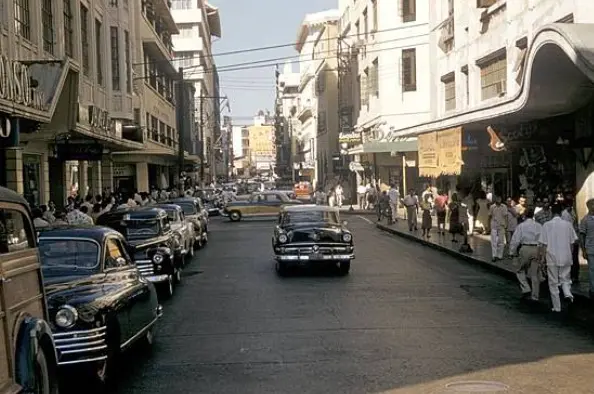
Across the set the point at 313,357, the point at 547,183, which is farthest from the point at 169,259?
the point at 547,183

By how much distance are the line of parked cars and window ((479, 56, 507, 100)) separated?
1796cm

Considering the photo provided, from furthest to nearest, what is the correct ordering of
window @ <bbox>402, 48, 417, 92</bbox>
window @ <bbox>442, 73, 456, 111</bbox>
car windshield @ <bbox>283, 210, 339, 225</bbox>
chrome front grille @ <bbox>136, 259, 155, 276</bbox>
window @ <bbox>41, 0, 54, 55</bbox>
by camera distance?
window @ <bbox>402, 48, 417, 92</bbox> → window @ <bbox>442, 73, 456, 111</bbox> → window @ <bbox>41, 0, 54, 55</bbox> → car windshield @ <bbox>283, 210, 339, 225</bbox> → chrome front grille @ <bbox>136, 259, 155, 276</bbox>

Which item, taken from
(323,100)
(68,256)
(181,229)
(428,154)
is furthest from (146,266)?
(323,100)

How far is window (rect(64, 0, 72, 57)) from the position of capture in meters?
27.9

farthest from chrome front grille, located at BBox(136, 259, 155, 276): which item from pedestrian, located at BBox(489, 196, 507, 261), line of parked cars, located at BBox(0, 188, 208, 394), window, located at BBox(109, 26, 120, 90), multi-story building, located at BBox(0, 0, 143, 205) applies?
window, located at BBox(109, 26, 120, 90)

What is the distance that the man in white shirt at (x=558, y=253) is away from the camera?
13086 millimetres

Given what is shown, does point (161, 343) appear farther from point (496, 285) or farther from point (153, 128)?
point (153, 128)

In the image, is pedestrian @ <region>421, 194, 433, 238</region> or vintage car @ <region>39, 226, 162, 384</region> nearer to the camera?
vintage car @ <region>39, 226, 162, 384</region>

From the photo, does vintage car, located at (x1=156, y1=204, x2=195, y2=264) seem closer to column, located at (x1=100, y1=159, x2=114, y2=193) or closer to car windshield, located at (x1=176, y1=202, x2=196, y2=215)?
car windshield, located at (x1=176, y1=202, x2=196, y2=215)

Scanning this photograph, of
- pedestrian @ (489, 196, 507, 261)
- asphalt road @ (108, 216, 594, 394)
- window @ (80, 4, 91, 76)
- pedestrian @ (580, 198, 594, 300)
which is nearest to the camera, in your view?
asphalt road @ (108, 216, 594, 394)

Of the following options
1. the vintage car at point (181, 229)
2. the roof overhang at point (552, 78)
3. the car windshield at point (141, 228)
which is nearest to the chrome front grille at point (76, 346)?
the car windshield at point (141, 228)

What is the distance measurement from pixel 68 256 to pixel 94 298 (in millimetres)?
1871

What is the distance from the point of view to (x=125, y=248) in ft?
36.0

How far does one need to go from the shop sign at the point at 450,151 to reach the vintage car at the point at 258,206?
53.7ft
